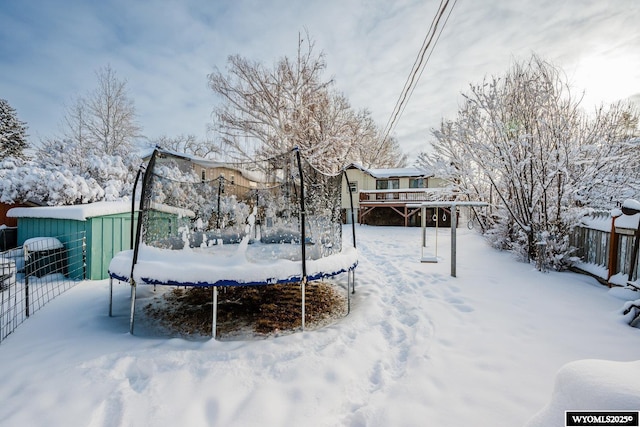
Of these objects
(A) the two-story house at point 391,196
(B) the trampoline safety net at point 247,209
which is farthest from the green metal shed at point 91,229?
(A) the two-story house at point 391,196

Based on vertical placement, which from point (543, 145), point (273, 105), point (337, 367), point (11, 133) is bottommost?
point (337, 367)

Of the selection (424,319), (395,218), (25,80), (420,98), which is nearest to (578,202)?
(420,98)

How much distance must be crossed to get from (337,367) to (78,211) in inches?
224

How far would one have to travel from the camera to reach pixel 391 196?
18.3 m

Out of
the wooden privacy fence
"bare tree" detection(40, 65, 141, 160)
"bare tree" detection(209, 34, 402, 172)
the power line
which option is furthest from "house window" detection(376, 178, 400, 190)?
"bare tree" detection(40, 65, 141, 160)

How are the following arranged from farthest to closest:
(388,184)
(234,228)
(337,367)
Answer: (388,184)
(234,228)
(337,367)

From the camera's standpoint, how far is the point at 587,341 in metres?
2.84

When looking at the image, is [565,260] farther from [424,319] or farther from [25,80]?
[25,80]

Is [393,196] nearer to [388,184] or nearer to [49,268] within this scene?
[388,184]

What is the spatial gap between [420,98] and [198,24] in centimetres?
612

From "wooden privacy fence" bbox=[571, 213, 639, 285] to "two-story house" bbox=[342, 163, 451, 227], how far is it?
11.0 meters

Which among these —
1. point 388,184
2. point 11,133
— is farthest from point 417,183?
point 11,133

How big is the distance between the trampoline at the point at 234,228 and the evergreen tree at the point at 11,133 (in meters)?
23.8

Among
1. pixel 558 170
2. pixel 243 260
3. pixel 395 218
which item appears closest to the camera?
pixel 243 260
